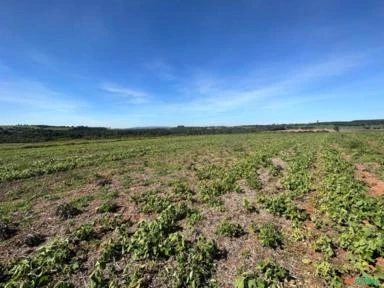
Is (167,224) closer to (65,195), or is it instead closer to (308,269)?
(308,269)

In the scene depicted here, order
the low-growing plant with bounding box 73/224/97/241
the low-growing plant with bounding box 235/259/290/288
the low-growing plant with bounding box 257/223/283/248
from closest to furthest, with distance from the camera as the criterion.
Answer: the low-growing plant with bounding box 235/259/290/288 < the low-growing plant with bounding box 257/223/283/248 < the low-growing plant with bounding box 73/224/97/241

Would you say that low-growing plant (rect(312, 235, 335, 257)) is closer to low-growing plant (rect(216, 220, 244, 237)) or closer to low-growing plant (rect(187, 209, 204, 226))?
low-growing plant (rect(216, 220, 244, 237))

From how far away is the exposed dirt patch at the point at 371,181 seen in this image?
455 inches

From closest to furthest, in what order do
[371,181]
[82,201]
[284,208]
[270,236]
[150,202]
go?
1. [270,236]
2. [284,208]
3. [150,202]
4. [82,201]
5. [371,181]

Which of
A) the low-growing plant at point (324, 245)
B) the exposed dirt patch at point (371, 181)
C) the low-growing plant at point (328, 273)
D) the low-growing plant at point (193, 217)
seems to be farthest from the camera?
the exposed dirt patch at point (371, 181)

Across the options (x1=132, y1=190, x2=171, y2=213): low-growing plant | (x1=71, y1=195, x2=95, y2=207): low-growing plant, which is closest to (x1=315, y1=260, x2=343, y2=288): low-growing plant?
(x1=132, y1=190, x2=171, y2=213): low-growing plant

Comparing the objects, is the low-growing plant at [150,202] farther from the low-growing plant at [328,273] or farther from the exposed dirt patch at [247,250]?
the low-growing plant at [328,273]

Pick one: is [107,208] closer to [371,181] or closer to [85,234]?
[85,234]

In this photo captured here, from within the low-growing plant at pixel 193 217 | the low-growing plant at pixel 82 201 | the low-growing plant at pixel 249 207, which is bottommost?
the low-growing plant at pixel 82 201

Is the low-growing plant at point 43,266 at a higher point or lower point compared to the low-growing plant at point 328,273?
higher

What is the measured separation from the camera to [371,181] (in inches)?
536

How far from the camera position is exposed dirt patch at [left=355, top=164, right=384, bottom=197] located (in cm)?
1155

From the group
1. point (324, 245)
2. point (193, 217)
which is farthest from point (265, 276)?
point (193, 217)

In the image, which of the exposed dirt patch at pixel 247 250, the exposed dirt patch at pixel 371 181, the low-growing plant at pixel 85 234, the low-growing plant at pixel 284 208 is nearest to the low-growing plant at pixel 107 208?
the low-growing plant at pixel 85 234
